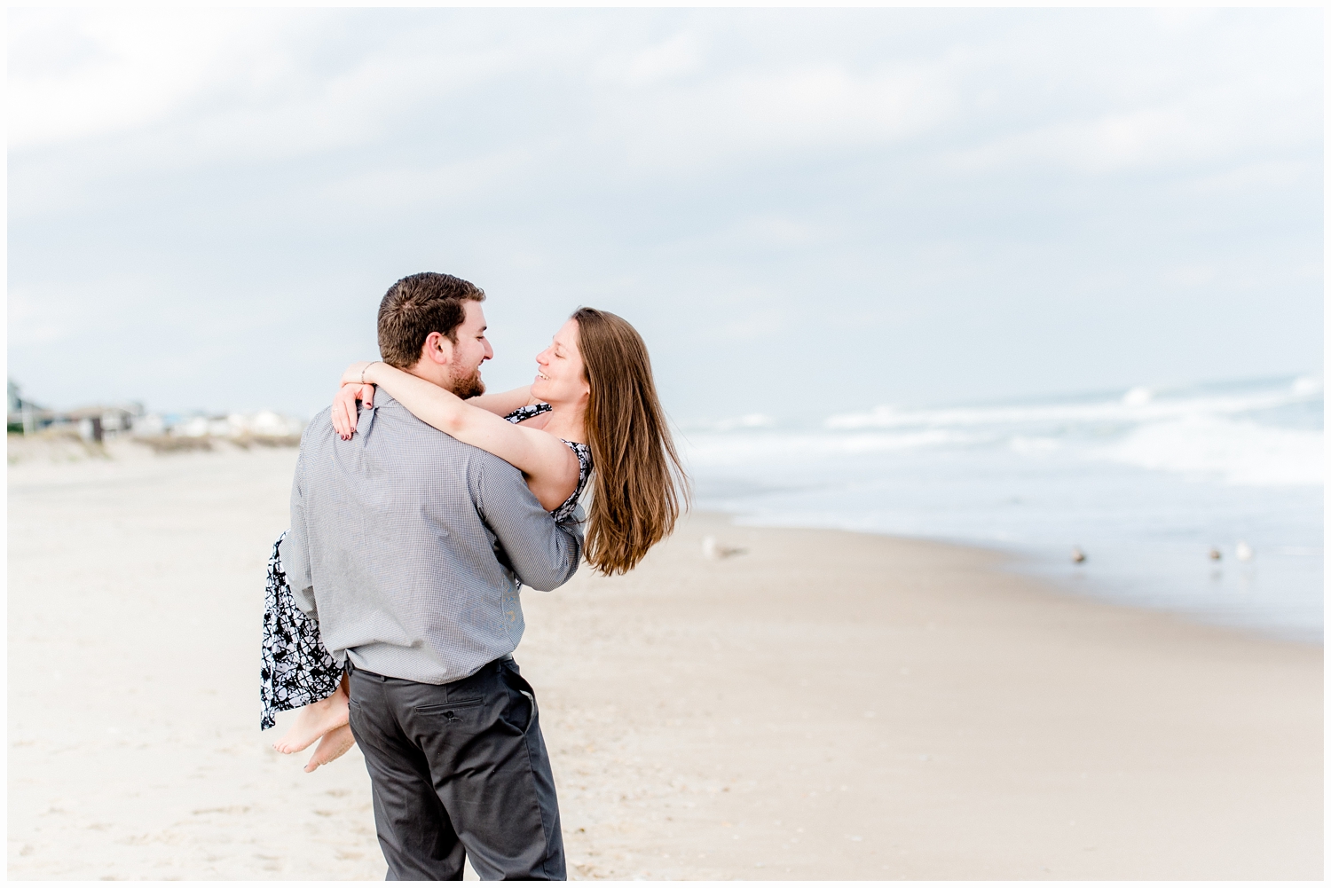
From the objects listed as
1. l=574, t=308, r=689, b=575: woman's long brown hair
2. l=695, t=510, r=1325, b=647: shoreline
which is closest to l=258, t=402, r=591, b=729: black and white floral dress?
l=574, t=308, r=689, b=575: woman's long brown hair

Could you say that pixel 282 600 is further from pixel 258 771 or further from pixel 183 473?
pixel 183 473

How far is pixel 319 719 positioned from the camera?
296 cm

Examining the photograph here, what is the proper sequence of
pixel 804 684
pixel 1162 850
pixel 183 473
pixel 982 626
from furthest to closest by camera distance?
pixel 183 473, pixel 982 626, pixel 804 684, pixel 1162 850

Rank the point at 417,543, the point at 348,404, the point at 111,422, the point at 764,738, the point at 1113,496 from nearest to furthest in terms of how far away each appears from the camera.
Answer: the point at 417,543 → the point at 348,404 → the point at 764,738 → the point at 1113,496 → the point at 111,422

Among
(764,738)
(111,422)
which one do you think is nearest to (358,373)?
(764,738)

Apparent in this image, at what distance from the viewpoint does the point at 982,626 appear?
9523 millimetres

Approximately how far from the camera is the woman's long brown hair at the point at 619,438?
9.10ft

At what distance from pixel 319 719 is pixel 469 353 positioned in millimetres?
1051

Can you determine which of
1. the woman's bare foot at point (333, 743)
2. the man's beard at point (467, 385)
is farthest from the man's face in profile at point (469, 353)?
the woman's bare foot at point (333, 743)

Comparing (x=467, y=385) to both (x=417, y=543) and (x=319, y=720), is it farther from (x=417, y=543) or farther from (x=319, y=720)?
(x=319, y=720)

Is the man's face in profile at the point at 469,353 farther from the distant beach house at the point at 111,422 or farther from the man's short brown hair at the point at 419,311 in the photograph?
the distant beach house at the point at 111,422
